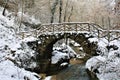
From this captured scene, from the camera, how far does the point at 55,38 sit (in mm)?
22062

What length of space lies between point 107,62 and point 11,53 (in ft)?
23.0

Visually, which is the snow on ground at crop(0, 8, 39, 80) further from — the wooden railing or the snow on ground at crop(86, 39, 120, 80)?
the snow on ground at crop(86, 39, 120, 80)

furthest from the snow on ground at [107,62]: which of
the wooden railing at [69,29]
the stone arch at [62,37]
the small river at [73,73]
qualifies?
the small river at [73,73]

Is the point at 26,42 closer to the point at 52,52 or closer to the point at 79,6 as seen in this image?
the point at 52,52

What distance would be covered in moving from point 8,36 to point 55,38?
4160mm

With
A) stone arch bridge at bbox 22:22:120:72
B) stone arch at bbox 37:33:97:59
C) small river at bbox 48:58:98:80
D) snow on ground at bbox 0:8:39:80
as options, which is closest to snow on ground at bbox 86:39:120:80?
stone arch at bbox 37:33:97:59

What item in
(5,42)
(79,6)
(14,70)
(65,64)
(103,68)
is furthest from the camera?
(79,6)

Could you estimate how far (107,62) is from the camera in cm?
1672

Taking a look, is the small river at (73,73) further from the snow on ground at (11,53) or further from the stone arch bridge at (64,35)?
the snow on ground at (11,53)

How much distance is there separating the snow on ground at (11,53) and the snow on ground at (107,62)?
14.4 feet

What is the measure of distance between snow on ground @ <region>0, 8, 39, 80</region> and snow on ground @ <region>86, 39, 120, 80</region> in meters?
4.39

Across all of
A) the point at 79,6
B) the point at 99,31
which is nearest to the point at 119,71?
the point at 99,31

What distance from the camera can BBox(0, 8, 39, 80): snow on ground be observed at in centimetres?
1440

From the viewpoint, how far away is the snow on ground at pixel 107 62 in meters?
15.7
